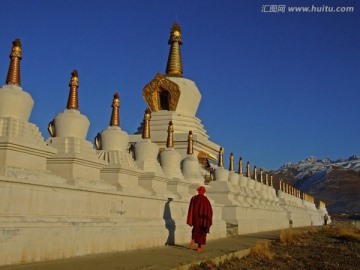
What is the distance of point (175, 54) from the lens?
3453cm

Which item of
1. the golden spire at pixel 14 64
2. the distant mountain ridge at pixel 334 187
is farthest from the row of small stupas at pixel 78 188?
the distant mountain ridge at pixel 334 187

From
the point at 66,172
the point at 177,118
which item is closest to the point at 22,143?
the point at 66,172

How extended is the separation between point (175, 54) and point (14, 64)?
2511cm

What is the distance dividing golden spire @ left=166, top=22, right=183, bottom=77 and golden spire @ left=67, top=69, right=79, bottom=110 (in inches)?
853

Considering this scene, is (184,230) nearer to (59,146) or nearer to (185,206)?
(185,206)

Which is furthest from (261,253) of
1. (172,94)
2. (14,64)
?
(172,94)

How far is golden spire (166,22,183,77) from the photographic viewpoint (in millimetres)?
33750

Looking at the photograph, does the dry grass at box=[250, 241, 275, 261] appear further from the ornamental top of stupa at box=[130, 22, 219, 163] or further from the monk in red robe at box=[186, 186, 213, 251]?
the ornamental top of stupa at box=[130, 22, 219, 163]

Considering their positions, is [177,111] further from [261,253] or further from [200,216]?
[261,253]

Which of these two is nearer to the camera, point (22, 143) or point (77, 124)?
point (22, 143)

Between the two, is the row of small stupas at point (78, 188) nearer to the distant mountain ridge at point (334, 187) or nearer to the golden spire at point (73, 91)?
the golden spire at point (73, 91)

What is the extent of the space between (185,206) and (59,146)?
583 centimetres

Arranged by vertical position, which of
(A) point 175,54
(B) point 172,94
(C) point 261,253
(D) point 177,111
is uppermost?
(A) point 175,54

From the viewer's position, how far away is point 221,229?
18.5 meters
